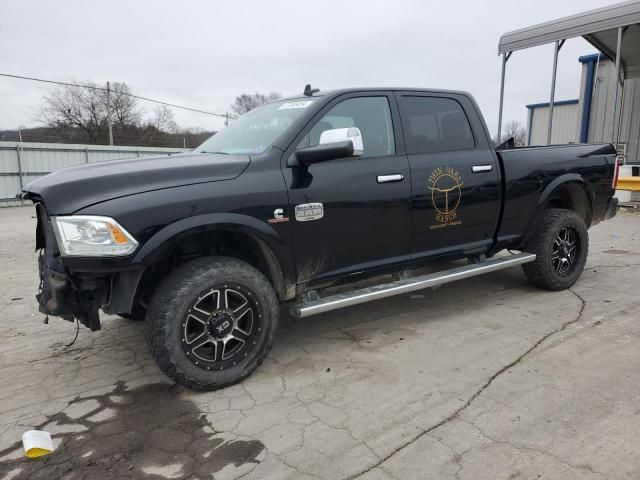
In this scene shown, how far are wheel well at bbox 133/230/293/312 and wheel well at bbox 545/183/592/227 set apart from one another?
3318mm

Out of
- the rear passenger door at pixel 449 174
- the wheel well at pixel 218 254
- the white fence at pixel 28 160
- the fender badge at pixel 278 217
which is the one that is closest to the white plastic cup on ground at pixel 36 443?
the wheel well at pixel 218 254

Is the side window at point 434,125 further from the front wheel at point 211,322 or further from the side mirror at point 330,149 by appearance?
the front wheel at point 211,322

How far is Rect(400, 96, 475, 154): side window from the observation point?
3969 mm

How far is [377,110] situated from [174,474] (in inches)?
115

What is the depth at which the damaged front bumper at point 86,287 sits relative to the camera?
2717mm

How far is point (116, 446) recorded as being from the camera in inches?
100.0

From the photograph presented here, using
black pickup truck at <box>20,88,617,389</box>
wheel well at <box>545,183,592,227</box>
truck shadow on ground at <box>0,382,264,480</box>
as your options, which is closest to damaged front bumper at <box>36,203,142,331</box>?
black pickup truck at <box>20,88,617,389</box>

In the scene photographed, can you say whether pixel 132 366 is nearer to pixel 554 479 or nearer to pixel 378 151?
pixel 378 151

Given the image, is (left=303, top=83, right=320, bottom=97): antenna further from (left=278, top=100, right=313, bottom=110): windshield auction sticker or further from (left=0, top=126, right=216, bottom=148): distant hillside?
(left=0, top=126, right=216, bottom=148): distant hillside

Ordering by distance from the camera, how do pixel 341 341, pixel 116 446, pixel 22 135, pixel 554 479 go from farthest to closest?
pixel 22 135 → pixel 341 341 → pixel 116 446 → pixel 554 479

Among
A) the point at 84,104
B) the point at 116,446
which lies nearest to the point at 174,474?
the point at 116,446

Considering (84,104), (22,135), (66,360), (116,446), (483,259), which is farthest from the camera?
(84,104)

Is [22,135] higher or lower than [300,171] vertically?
higher

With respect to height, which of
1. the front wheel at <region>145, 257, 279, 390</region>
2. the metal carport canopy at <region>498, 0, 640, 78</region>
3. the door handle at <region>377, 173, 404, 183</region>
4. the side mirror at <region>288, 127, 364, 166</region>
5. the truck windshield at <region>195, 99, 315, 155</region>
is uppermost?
the metal carport canopy at <region>498, 0, 640, 78</region>
